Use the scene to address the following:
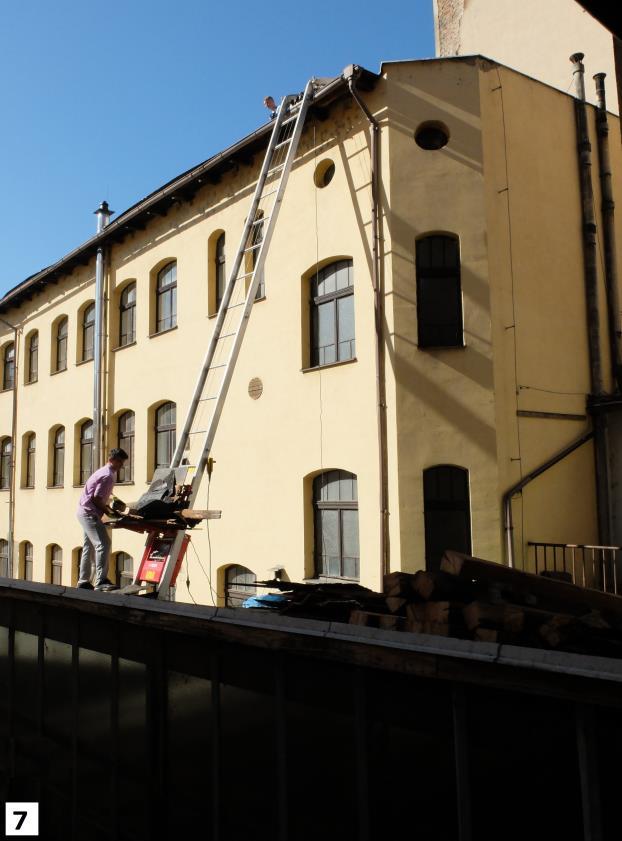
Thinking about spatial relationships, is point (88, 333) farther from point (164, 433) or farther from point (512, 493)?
point (512, 493)

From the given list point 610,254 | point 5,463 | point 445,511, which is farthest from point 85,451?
point 610,254

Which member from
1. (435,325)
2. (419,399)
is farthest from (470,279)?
(419,399)

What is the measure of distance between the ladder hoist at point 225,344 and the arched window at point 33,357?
9.84m

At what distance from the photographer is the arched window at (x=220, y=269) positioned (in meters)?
14.0

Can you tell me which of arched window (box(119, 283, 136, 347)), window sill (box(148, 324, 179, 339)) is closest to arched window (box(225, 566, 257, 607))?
window sill (box(148, 324, 179, 339))

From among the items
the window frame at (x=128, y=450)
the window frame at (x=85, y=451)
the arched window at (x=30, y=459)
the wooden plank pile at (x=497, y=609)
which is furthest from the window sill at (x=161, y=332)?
the wooden plank pile at (x=497, y=609)

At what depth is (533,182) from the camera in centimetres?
1144

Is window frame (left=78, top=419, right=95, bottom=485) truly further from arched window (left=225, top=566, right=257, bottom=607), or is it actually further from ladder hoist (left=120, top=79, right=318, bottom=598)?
arched window (left=225, top=566, right=257, bottom=607)

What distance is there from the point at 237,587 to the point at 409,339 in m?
5.39

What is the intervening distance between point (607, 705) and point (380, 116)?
10.1 meters

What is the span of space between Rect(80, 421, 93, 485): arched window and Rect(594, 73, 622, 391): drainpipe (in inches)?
473

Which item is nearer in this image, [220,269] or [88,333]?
[220,269]

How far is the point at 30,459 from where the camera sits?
21.5 meters

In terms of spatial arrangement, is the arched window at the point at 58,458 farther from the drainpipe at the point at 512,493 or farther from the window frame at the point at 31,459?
the drainpipe at the point at 512,493
